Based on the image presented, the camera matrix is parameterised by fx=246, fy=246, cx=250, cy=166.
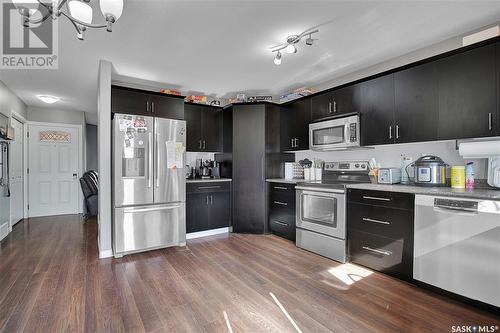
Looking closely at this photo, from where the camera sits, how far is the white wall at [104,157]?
10.1ft

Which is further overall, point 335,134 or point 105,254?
point 335,134

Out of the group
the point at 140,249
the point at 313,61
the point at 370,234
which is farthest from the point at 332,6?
the point at 140,249

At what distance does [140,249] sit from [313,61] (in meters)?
3.36

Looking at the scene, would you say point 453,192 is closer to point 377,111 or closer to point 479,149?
point 479,149

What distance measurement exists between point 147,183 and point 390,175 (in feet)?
10.0

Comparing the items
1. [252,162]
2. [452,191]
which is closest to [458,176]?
[452,191]

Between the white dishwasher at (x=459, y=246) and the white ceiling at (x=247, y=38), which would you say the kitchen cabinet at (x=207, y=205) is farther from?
the white dishwasher at (x=459, y=246)

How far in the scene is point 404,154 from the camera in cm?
298

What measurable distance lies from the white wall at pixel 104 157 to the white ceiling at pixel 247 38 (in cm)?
32

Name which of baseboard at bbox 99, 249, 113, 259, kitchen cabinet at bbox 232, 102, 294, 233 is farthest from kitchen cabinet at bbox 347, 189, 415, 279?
baseboard at bbox 99, 249, 113, 259

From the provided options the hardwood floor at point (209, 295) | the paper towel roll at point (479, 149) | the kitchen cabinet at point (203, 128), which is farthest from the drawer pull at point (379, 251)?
the kitchen cabinet at point (203, 128)

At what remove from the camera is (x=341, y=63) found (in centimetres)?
329

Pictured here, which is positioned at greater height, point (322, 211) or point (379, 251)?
point (322, 211)

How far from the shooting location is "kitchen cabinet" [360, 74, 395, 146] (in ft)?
9.41
